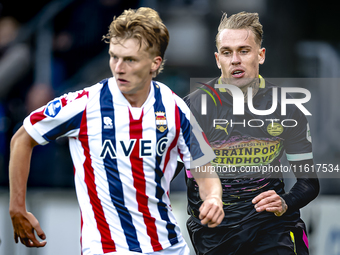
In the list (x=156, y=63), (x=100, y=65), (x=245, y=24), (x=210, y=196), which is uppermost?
(x=100, y=65)

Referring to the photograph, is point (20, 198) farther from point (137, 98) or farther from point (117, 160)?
point (137, 98)

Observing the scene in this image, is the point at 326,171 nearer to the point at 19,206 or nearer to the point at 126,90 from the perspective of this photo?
the point at 126,90

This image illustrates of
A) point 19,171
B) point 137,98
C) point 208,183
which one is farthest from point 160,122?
point 19,171

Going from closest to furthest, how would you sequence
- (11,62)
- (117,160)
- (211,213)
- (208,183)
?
(211,213) < (117,160) < (208,183) < (11,62)

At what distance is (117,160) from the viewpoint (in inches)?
108

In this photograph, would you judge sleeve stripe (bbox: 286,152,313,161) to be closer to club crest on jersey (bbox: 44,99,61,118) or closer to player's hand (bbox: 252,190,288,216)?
player's hand (bbox: 252,190,288,216)

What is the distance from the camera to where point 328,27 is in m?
6.99

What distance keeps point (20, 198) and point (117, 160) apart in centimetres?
57

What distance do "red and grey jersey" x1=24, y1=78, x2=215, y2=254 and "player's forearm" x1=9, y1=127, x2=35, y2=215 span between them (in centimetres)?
8

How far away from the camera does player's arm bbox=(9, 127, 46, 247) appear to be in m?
2.69

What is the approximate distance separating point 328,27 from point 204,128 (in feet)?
13.9

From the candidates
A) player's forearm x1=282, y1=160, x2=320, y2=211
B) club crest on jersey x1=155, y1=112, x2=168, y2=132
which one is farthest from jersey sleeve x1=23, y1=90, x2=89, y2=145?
player's forearm x1=282, y1=160, x2=320, y2=211

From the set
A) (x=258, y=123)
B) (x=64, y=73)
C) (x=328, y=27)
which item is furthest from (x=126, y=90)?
(x=328, y=27)

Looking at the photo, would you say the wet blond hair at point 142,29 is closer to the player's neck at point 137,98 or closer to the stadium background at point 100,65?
the player's neck at point 137,98
